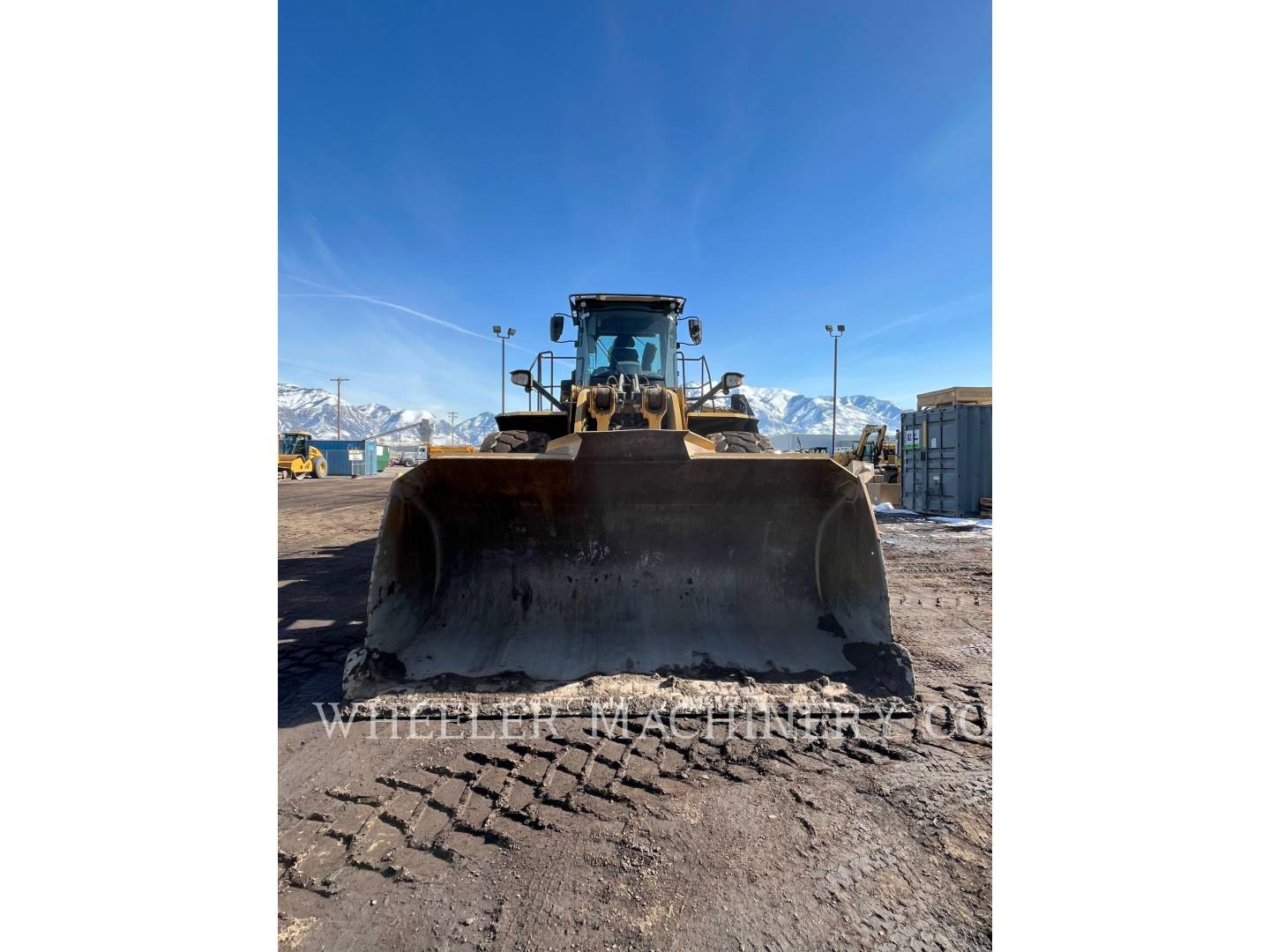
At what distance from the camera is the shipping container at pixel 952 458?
11992 millimetres

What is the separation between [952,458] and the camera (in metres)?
12.3

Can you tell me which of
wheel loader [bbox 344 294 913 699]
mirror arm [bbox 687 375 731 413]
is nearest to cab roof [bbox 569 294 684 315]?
mirror arm [bbox 687 375 731 413]

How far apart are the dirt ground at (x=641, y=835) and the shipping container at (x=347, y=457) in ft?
A: 131

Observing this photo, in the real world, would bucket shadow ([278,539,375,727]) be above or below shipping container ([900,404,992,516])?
below

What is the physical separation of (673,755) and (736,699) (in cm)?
47

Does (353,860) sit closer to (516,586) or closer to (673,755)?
(673,755)

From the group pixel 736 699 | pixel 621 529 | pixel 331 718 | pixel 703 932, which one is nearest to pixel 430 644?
pixel 331 718

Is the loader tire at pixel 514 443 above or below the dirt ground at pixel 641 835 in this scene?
above

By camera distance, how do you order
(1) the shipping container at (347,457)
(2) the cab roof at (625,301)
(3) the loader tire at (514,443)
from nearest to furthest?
(3) the loader tire at (514,443)
(2) the cab roof at (625,301)
(1) the shipping container at (347,457)

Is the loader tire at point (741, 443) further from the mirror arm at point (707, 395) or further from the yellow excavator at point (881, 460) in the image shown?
the yellow excavator at point (881, 460)

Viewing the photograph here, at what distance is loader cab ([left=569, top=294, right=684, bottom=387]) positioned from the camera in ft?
16.7

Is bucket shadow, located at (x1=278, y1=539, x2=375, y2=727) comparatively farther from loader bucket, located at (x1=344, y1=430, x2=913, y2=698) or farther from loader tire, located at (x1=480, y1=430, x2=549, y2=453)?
loader tire, located at (x1=480, y1=430, x2=549, y2=453)

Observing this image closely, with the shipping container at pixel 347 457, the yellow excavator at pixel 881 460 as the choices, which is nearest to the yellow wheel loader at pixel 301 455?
the shipping container at pixel 347 457

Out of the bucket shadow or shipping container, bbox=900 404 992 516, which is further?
shipping container, bbox=900 404 992 516
